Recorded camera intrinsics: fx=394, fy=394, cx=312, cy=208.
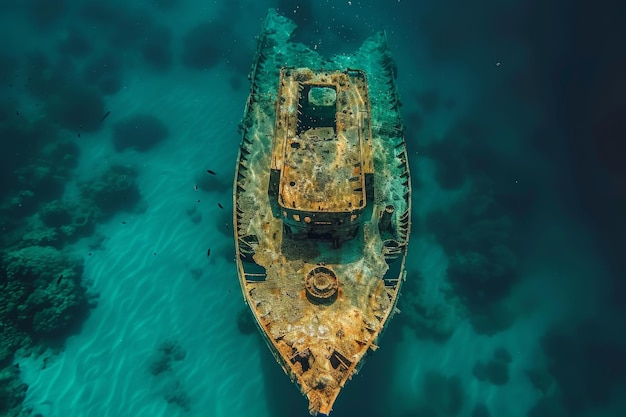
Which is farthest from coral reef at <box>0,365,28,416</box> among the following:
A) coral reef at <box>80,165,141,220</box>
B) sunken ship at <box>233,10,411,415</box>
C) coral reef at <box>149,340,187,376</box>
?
sunken ship at <box>233,10,411,415</box>

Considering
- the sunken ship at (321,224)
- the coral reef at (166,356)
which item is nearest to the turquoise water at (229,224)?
the coral reef at (166,356)

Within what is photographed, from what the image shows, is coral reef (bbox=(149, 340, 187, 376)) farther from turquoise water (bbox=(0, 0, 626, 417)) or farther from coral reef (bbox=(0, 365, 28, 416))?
coral reef (bbox=(0, 365, 28, 416))

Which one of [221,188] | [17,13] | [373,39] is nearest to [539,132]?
[373,39]

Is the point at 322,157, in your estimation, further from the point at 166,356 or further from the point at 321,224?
the point at 166,356

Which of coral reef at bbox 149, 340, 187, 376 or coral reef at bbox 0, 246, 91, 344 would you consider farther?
coral reef at bbox 0, 246, 91, 344

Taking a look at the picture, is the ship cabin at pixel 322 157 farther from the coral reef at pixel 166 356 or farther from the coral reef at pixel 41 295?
the coral reef at pixel 41 295

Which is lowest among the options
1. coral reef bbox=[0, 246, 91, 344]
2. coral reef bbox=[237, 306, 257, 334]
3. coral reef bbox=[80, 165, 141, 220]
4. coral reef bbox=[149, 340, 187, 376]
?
coral reef bbox=[149, 340, 187, 376]

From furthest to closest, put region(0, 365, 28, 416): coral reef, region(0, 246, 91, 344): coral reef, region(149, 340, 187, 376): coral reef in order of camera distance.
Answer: region(0, 246, 91, 344): coral reef
region(149, 340, 187, 376): coral reef
region(0, 365, 28, 416): coral reef
